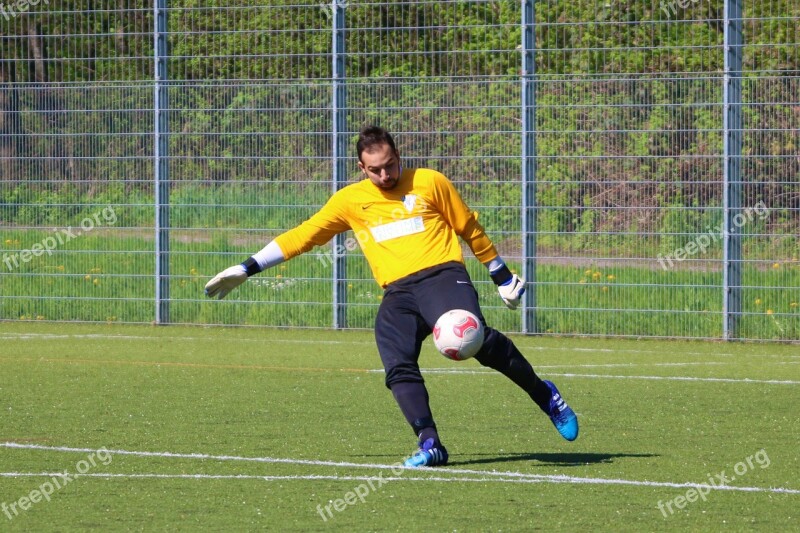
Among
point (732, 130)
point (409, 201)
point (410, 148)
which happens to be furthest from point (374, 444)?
point (410, 148)

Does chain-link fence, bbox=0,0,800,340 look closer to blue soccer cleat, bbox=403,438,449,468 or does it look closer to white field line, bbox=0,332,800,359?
white field line, bbox=0,332,800,359

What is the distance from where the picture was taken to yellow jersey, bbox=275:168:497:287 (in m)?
8.47

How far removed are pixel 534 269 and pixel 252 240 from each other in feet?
10.5

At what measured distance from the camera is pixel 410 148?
56.2ft

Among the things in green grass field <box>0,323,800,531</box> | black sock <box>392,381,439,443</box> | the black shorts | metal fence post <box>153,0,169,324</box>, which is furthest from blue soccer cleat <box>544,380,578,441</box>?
metal fence post <box>153,0,169,324</box>

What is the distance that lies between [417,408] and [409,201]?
109cm

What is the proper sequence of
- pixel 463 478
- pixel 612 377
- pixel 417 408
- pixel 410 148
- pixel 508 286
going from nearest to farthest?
pixel 463 478 < pixel 417 408 < pixel 508 286 < pixel 612 377 < pixel 410 148

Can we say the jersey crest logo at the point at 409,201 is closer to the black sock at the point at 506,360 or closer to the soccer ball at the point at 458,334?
the soccer ball at the point at 458,334

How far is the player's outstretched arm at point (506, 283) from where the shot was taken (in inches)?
339

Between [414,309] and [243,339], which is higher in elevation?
[414,309]

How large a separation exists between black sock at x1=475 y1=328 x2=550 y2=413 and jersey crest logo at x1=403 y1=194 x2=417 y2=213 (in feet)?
2.48

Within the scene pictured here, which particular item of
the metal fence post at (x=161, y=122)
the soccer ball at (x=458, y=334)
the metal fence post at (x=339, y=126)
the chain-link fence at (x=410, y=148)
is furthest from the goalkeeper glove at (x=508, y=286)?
the metal fence post at (x=161, y=122)

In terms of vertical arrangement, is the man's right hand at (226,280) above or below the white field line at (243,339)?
above

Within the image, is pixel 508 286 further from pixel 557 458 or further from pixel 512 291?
pixel 557 458
